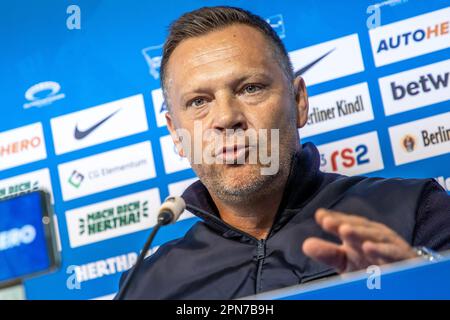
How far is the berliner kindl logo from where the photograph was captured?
1.88m

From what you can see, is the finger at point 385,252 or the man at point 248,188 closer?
the finger at point 385,252

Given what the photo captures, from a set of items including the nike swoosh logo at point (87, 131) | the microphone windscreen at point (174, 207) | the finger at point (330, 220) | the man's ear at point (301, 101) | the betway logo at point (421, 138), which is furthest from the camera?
the nike swoosh logo at point (87, 131)

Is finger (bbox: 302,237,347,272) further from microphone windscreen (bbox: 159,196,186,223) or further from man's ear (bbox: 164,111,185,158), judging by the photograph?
man's ear (bbox: 164,111,185,158)

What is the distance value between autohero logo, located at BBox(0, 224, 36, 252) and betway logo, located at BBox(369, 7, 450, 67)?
1.15 meters

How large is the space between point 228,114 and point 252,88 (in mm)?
113

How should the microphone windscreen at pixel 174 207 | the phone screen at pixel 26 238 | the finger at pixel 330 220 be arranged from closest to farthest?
the finger at pixel 330 220 → the phone screen at pixel 26 238 → the microphone windscreen at pixel 174 207

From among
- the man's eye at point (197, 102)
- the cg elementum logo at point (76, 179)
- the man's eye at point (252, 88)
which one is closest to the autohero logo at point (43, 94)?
the cg elementum logo at point (76, 179)

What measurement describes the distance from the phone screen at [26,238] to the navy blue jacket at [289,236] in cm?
40

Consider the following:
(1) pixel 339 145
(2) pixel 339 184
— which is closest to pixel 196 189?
(2) pixel 339 184

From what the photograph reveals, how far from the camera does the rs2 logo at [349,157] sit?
192 centimetres

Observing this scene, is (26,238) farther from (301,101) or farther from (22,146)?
(22,146)

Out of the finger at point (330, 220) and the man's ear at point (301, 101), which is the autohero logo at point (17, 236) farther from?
the man's ear at point (301, 101)

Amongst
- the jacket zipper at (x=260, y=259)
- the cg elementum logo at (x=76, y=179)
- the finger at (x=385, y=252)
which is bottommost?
the jacket zipper at (x=260, y=259)

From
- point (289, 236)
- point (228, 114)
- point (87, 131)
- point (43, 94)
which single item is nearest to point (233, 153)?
point (228, 114)
